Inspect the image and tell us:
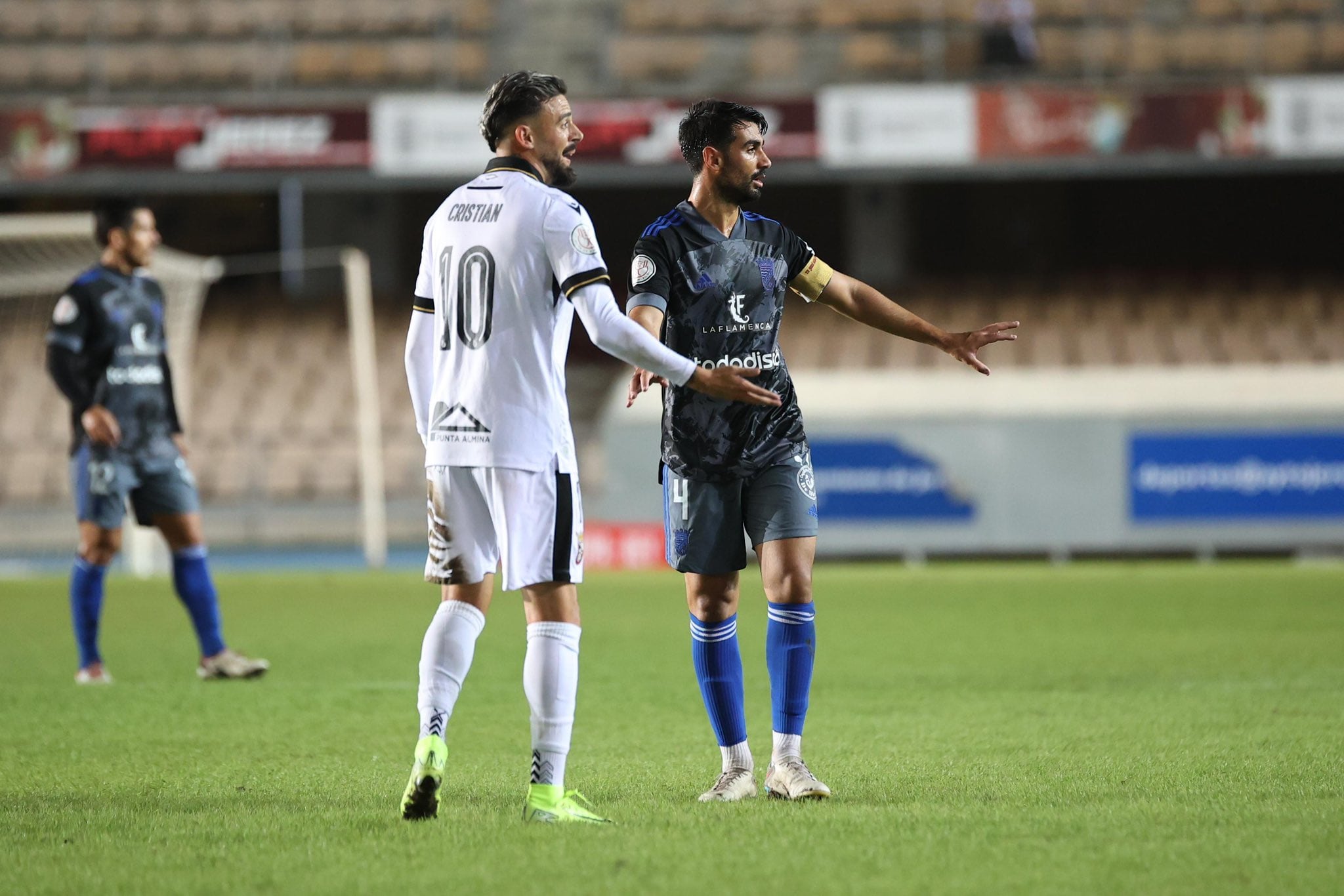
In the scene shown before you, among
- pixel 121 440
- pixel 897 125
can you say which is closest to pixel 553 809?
pixel 121 440

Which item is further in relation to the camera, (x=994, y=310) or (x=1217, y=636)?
(x=994, y=310)

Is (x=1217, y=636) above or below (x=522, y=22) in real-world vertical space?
below

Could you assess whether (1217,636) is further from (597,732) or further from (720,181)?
(720,181)

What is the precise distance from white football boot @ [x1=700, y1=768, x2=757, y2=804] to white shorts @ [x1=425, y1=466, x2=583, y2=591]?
2.46ft

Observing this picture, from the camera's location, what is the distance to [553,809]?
4234 mm

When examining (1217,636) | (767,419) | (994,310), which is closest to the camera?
(767,419)

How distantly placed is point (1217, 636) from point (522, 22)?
16.2m

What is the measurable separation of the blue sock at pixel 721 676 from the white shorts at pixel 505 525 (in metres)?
0.61

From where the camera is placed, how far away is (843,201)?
24.9 metres

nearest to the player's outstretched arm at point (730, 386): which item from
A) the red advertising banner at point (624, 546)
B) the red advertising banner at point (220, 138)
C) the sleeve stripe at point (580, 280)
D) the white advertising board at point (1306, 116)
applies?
the sleeve stripe at point (580, 280)

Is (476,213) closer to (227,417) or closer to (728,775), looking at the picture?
(728,775)

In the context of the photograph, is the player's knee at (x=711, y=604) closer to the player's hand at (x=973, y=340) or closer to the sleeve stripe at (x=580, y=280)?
the player's hand at (x=973, y=340)

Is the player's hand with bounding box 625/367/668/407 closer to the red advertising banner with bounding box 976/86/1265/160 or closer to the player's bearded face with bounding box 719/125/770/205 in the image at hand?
the player's bearded face with bounding box 719/125/770/205

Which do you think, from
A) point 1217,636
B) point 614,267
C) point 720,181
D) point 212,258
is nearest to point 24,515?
point 212,258
